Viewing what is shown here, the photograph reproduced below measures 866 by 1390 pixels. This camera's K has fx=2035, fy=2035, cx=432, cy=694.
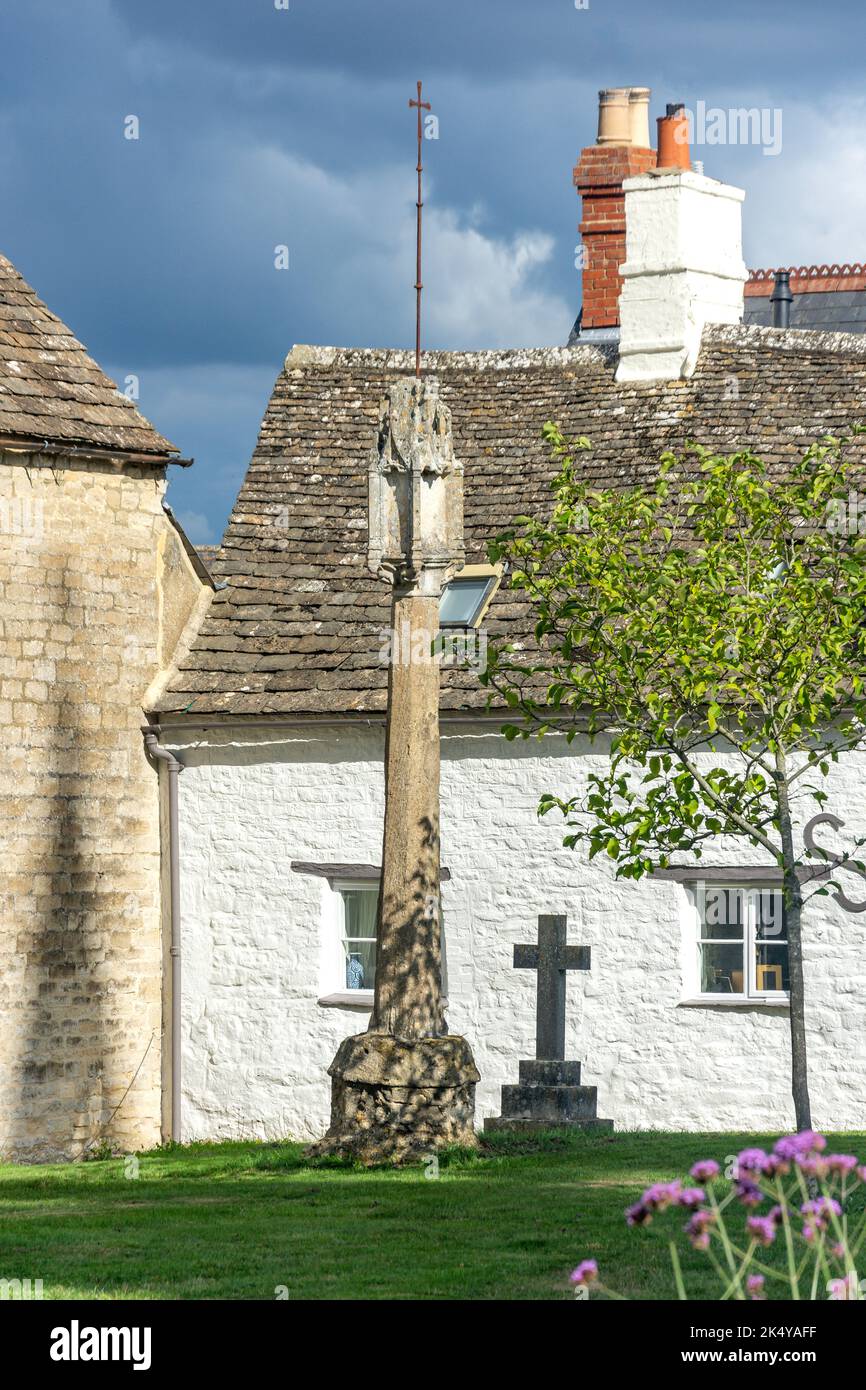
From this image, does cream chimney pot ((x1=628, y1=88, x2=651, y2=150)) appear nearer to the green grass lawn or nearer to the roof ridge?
the roof ridge

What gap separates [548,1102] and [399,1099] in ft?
7.06

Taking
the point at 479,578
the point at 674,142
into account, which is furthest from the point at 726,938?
the point at 674,142

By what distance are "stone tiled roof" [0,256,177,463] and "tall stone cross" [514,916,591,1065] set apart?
552 centimetres

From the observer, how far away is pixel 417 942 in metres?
12.4

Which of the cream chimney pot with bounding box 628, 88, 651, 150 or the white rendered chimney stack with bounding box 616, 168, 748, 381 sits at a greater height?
the cream chimney pot with bounding box 628, 88, 651, 150

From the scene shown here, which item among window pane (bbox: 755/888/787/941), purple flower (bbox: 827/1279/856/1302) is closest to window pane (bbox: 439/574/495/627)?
window pane (bbox: 755/888/787/941)

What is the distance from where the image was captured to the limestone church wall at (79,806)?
52.4 ft

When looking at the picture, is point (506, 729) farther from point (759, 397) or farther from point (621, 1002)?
point (759, 397)

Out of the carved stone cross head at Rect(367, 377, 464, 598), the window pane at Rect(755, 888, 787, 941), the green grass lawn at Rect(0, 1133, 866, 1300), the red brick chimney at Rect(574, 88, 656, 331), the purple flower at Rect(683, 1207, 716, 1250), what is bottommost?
the green grass lawn at Rect(0, 1133, 866, 1300)

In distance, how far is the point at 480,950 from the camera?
53.0 feet

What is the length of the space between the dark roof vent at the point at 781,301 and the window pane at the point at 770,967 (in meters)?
11.8

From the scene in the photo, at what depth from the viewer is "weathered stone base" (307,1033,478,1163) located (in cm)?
1211
